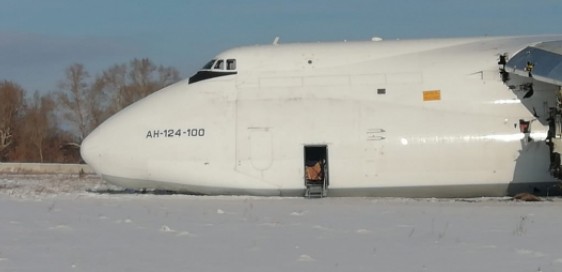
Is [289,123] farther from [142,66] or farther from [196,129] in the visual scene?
[142,66]

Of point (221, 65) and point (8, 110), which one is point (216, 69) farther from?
point (8, 110)

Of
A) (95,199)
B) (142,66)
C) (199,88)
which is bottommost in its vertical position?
(95,199)

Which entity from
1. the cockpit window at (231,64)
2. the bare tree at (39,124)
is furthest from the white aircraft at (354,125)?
the bare tree at (39,124)

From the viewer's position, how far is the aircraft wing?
15334 millimetres

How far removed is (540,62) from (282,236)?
8.85 metres

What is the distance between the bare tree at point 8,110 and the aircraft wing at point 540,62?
6384cm

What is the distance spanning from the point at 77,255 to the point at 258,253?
209cm

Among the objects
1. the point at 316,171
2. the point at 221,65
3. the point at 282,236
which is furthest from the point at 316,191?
the point at 282,236

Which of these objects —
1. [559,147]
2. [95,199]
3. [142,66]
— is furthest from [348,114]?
[142,66]

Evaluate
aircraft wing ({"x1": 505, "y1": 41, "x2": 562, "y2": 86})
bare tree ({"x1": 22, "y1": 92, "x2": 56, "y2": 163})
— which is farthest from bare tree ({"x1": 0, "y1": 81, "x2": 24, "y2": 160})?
aircraft wing ({"x1": 505, "y1": 41, "x2": 562, "y2": 86})

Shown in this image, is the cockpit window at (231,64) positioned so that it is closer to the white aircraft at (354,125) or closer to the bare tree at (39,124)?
the white aircraft at (354,125)

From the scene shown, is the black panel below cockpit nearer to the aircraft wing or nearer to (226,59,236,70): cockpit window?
(226,59,236,70): cockpit window

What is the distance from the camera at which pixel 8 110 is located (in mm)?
74250

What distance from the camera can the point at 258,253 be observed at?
839 cm
